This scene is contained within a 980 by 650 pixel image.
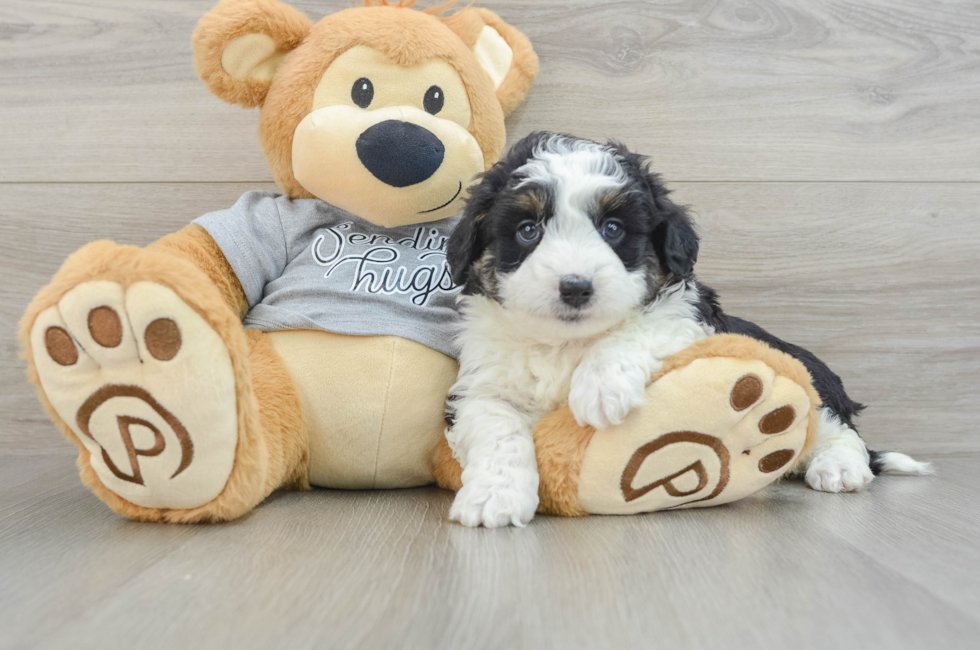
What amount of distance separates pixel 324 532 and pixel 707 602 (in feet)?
2.07

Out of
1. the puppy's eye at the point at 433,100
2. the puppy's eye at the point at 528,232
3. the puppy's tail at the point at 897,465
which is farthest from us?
the puppy's tail at the point at 897,465

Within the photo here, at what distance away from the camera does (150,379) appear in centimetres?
112

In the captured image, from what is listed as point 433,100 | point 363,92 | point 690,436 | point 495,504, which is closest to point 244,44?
point 363,92

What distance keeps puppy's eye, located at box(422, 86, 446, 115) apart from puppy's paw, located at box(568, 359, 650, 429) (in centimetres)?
70

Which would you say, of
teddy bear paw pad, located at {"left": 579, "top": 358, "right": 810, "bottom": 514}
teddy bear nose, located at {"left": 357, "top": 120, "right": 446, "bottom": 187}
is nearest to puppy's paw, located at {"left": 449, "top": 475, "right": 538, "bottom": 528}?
teddy bear paw pad, located at {"left": 579, "top": 358, "right": 810, "bottom": 514}

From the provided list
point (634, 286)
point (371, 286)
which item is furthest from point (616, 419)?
point (371, 286)

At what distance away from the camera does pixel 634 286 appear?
1298mm

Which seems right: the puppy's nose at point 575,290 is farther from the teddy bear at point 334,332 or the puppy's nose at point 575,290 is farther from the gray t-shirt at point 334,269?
the gray t-shirt at point 334,269

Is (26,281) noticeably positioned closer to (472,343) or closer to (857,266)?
(472,343)

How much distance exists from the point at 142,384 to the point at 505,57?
3.88 ft

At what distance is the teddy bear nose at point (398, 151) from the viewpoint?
1.47 meters

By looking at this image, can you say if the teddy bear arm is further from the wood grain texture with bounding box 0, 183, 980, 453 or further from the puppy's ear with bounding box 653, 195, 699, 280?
the puppy's ear with bounding box 653, 195, 699, 280

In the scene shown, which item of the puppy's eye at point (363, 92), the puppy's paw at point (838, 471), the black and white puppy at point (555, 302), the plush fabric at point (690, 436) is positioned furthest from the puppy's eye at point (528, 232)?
the puppy's paw at point (838, 471)

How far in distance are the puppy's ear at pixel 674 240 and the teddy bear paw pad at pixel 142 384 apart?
2.65ft
